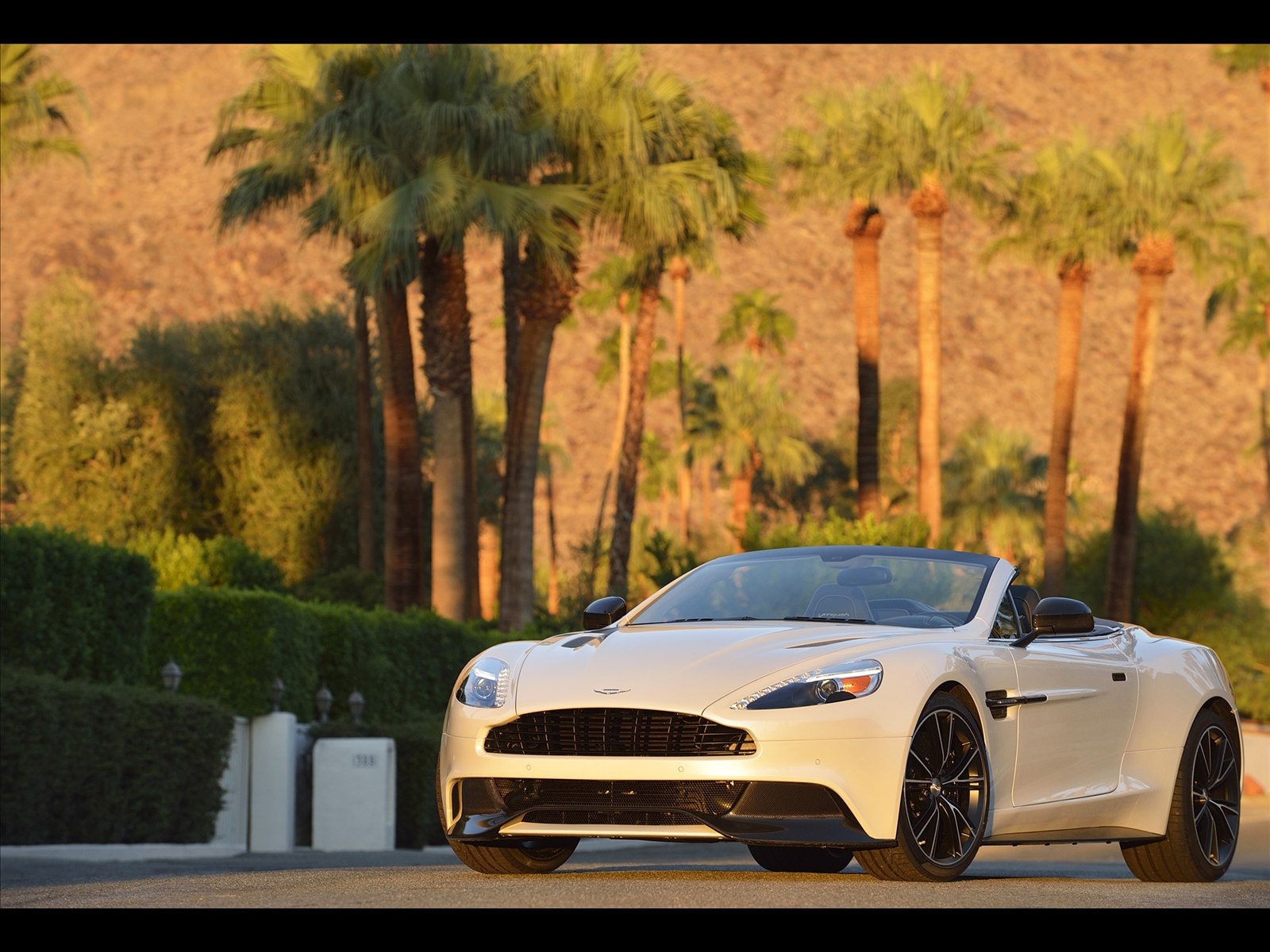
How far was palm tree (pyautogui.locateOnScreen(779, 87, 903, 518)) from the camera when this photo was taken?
139 feet

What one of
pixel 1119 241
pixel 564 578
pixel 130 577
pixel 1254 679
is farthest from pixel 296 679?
pixel 564 578

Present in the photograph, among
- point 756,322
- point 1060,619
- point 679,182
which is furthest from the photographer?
point 756,322

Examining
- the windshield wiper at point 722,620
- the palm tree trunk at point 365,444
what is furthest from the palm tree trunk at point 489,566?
the windshield wiper at point 722,620

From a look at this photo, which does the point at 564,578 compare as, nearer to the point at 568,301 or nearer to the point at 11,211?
the point at 568,301

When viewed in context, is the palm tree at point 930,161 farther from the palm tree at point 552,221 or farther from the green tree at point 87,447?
the green tree at point 87,447

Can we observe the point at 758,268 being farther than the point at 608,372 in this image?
Yes

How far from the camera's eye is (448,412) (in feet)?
105

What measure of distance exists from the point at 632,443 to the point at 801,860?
31.5 meters

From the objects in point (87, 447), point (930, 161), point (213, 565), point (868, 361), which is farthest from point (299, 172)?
point (87, 447)

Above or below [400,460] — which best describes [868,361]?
above

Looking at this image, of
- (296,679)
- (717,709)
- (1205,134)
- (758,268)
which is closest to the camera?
(717,709)

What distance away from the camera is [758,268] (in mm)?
138000

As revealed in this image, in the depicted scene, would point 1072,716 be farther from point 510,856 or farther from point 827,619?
point 510,856

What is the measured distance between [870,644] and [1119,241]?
40326 mm
